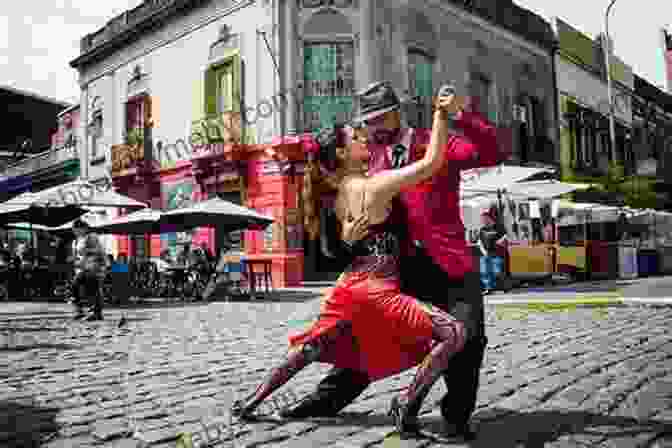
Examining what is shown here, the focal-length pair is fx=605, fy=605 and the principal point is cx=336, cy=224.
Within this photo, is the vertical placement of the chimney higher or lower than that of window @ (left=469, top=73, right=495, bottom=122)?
higher

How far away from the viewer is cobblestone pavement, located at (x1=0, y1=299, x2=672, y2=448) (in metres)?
2.73

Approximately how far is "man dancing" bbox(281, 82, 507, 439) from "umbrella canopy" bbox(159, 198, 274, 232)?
993cm

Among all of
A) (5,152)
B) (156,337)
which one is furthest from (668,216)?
(5,152)

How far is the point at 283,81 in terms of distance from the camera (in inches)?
659

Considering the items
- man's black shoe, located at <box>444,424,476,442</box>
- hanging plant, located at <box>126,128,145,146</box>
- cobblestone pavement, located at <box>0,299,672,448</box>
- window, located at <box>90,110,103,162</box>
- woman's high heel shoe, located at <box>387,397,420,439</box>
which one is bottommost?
cobblestone pavement, located at <box>0,299,672,448</box>

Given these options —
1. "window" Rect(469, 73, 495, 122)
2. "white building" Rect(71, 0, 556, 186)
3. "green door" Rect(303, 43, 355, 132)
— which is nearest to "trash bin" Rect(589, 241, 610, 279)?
"window" Rect(469, 73, 495, 122)

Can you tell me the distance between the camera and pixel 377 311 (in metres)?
2.54

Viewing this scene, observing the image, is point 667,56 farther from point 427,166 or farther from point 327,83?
point 427,166

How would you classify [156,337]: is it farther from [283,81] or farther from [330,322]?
[283,81]

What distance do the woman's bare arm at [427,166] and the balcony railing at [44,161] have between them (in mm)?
25553

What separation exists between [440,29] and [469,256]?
17738 mm

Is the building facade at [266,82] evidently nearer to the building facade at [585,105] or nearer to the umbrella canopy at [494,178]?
the building facade at [585,105]

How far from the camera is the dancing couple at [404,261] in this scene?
2.49 m

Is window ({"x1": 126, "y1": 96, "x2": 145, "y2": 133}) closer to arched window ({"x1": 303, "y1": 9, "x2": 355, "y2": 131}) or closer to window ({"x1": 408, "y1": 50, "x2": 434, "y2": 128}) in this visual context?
arched window ({"x1": 303, "y1": 9, "x2": 355, "y2": 131})
